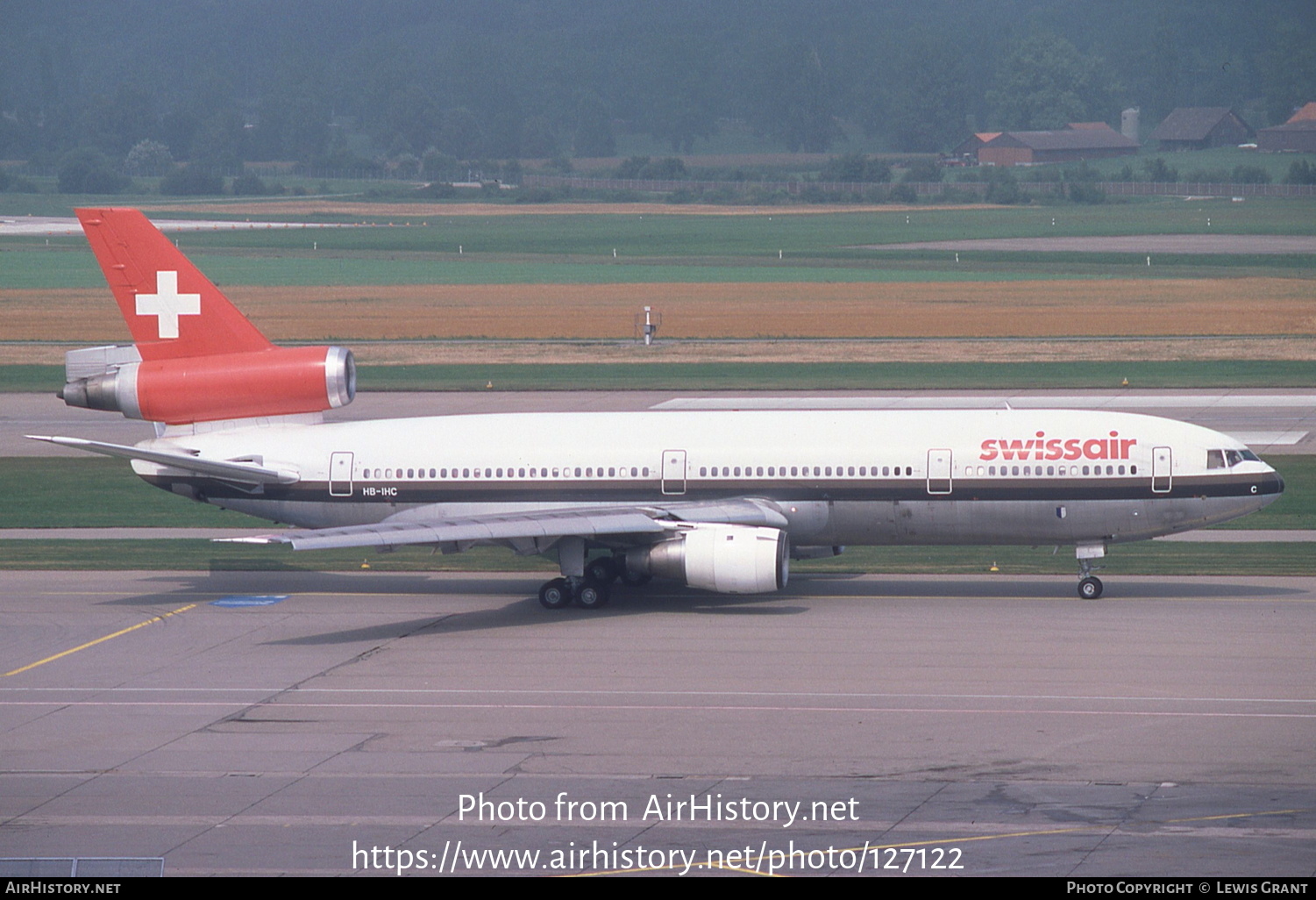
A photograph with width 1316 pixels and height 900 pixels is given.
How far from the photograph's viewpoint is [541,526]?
118 feet

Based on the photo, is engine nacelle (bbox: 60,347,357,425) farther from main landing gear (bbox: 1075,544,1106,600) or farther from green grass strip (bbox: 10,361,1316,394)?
green grass strip (bbox: 10,361,1316,394)

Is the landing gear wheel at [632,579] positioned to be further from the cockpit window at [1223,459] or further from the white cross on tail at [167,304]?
the cockpit window at [1223,459]

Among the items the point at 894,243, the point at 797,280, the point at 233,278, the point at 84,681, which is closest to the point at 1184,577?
the point at 84,681

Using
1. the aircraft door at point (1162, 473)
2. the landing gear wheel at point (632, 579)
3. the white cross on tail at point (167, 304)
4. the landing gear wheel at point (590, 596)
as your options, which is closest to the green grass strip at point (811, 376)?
the landing gear wheel at point (632, 579)

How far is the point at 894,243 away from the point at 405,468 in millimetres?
131505

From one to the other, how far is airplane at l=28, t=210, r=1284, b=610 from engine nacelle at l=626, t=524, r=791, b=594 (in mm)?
48

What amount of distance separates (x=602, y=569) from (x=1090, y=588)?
11268 millimetres

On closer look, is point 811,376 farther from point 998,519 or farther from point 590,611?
point 590,611

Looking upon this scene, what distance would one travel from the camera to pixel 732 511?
123ft

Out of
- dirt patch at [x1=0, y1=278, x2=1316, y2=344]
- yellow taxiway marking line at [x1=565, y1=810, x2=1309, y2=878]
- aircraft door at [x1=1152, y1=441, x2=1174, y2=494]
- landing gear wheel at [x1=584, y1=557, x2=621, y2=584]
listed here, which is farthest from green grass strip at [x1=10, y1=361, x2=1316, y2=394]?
yellow taxiway marking line at [x1=565, y1=810, x2=1309, y2=878]

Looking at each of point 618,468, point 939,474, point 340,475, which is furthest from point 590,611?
point 939,474

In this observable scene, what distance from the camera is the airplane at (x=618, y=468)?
1467 inches

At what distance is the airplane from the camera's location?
37.2 metres

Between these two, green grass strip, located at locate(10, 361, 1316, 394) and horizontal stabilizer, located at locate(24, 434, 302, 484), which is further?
green grass strip, located at locate(10, 361, 1316, 394)
